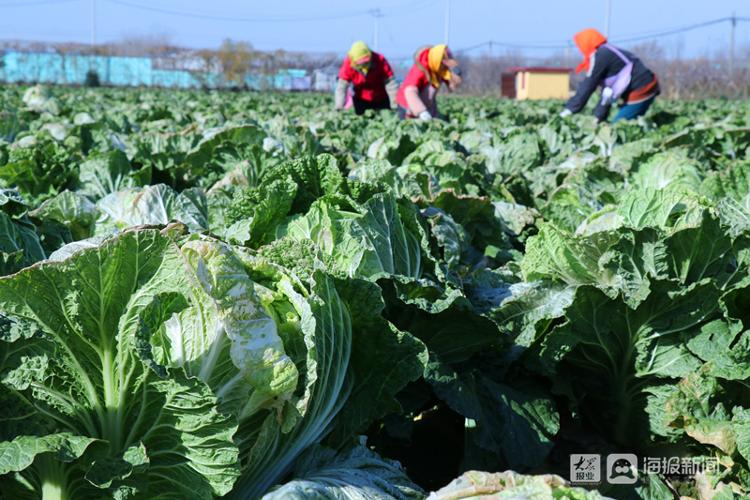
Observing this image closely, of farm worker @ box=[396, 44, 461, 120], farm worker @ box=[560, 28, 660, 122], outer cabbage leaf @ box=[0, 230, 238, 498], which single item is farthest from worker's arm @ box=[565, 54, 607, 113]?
outer cabbage leaf @ box=[0, 230, 238, 498]

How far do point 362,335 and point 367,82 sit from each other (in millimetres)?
12467

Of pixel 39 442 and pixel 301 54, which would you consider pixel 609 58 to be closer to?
pixel 39 442

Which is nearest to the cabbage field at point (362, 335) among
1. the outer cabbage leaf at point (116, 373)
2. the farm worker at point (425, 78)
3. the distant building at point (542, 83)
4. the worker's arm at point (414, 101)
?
the outer cabbage leaf at point (116, 373)

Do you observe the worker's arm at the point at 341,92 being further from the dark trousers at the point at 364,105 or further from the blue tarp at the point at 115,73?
the blue tarp at the point at 115,73

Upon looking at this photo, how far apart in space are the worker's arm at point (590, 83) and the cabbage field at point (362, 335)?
301 inches

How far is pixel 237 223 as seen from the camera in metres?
2.85

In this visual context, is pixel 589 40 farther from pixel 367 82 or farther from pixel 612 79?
pixel 367 82

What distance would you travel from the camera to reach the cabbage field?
1757 millimetres

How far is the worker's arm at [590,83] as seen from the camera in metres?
11.9

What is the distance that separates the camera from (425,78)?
12.8 meters

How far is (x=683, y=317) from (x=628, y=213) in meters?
0.52

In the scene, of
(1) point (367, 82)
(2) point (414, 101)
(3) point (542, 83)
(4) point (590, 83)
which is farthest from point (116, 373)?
(3) point (542, 83)

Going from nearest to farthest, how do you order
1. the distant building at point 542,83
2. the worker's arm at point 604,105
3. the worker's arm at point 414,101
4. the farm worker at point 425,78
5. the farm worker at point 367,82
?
the worker's arm at point 604,105, the worker's arm at point 414,101, the farm worker at point 425,78, the farm worker at point 367,82, the distant building at point 542,83

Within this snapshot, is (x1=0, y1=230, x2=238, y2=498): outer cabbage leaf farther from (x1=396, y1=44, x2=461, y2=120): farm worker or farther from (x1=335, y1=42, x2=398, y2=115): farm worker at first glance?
(x1=335, y1=42, x2=398, y2=115): farm worker
